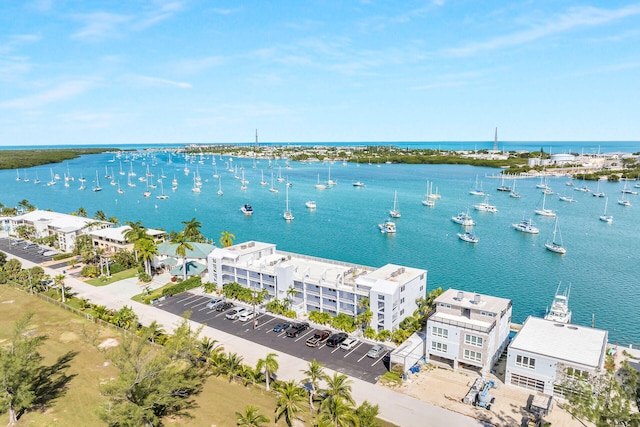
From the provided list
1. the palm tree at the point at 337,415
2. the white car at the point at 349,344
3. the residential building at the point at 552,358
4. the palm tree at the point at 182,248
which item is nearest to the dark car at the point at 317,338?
the white car at the point at 349,344

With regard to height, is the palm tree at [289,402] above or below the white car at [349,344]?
above

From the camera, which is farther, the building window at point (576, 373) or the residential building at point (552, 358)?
the residential building at point (552, 358)

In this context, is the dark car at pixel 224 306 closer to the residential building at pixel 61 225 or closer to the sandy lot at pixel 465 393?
the sandy lot at pixel 465 393

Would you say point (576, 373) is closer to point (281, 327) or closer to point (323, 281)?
point (323, 281)

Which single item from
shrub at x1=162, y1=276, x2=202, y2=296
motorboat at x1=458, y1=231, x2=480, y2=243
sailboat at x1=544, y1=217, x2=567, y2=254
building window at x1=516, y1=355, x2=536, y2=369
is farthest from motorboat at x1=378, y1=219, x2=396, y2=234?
building window at x1=516, y1=355, x2=536, y2=369

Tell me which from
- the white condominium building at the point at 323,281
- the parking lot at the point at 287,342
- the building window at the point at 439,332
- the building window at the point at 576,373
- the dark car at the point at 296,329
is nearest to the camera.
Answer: the building window at the point at 576,373

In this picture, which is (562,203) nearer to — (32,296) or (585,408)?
(585,408)

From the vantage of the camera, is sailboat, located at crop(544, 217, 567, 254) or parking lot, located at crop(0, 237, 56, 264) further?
sailboat, located at crop(544, 217, 567, 254)

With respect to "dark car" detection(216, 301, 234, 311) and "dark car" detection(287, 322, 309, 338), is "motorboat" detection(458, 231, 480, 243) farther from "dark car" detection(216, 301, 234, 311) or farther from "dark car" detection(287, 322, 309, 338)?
"dark car" detection(216, 301, 234, 311)
